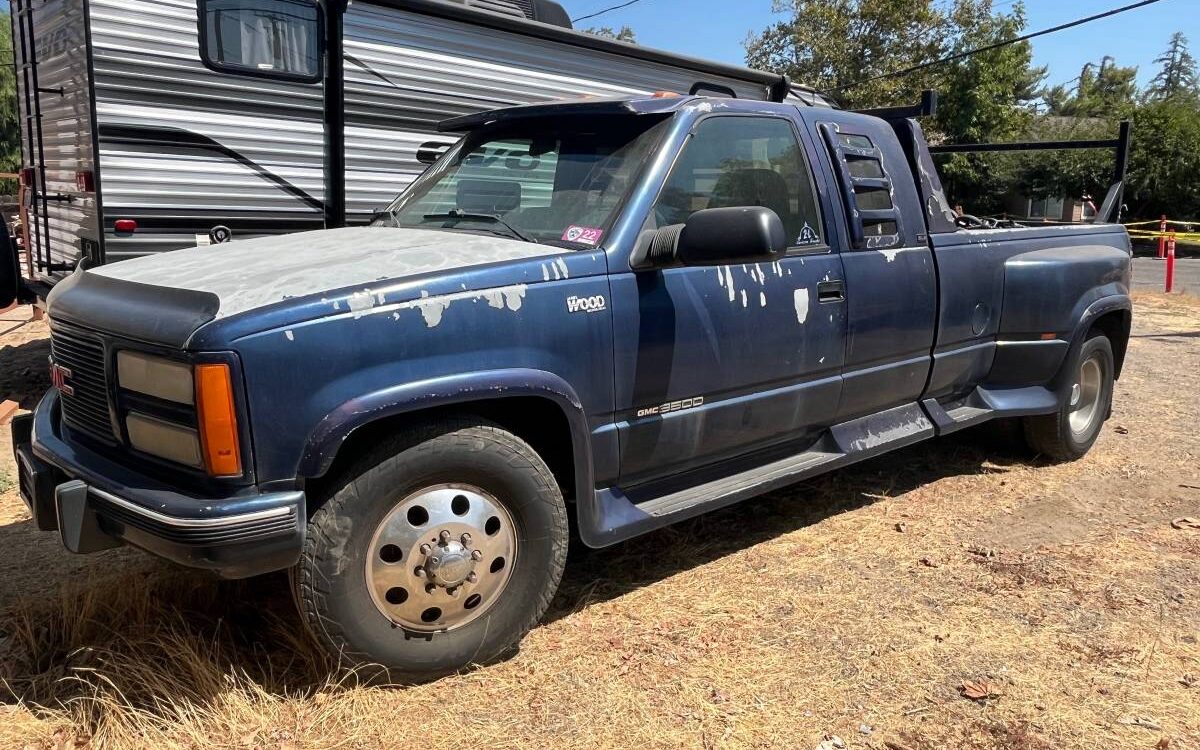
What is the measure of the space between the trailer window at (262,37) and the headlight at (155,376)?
12.6ft

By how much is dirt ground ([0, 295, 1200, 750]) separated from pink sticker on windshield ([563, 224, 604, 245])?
1416 mm

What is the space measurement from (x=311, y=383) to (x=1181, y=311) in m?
13.3

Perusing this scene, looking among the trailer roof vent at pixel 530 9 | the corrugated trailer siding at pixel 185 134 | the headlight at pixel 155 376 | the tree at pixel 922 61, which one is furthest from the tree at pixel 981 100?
the headlight at pixel 155 376

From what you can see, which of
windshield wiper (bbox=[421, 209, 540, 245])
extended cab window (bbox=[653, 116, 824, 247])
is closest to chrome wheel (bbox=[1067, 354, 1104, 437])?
extended cab window (bbox=[653, 116, 824, 247])

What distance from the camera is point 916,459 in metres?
5.86

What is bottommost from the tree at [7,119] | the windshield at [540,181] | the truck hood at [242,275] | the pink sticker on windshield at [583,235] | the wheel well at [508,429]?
the wheel well at [508,429]

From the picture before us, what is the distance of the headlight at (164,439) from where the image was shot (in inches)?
104

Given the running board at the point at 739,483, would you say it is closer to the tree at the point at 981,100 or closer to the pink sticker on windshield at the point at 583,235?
the pink sticker on windshield at the point at 583,235

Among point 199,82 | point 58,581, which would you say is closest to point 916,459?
point 58,581

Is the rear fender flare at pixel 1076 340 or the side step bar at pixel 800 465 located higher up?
the rear fender flare at pixel 1076 340

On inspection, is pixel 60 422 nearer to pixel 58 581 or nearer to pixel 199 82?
pixel 58 581

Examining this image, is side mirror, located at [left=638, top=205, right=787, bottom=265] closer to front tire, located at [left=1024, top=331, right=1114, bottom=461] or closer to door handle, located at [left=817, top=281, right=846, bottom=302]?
door handle, located at [left=817, top=281, right=846, bottom=302]

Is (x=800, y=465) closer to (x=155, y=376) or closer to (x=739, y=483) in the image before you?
(x=739, y=483)

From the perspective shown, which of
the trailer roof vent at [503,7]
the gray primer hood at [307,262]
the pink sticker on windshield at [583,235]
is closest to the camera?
the gray primer hood at [307,262]
